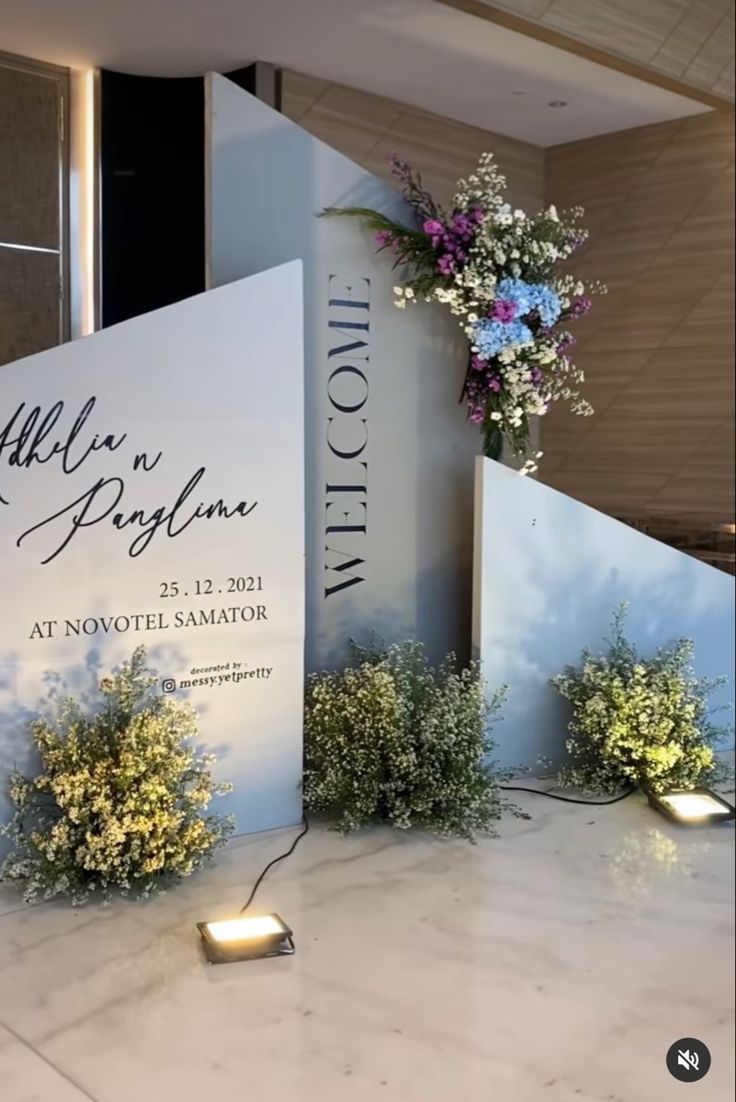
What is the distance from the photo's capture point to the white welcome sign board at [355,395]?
371cm

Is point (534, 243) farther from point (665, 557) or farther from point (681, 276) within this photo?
point (681, 276)

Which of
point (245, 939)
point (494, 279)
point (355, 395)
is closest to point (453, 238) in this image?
point (494, 279)

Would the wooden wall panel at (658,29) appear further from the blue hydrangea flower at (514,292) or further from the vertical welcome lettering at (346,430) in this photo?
the vertical welcome lettering at (346,430)

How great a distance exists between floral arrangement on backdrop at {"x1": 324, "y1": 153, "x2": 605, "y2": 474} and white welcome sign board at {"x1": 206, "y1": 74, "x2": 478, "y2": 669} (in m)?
0.09

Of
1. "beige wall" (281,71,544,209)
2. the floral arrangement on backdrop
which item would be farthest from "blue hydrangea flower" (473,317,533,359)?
"beige wall" (281,71,544,209)

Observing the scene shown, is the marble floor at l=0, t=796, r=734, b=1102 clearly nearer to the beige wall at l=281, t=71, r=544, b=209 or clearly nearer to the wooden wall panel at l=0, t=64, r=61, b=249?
the wooden wall panel at l=0, t=64, r=61, b=249

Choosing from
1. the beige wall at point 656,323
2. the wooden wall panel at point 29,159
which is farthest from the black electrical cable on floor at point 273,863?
the beige wall at point 656,323

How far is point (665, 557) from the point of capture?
4.43m

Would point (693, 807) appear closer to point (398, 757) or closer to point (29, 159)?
point (398, 757)

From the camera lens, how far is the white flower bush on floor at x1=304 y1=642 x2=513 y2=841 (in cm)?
358

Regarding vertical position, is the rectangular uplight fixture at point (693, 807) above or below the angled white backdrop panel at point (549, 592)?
below

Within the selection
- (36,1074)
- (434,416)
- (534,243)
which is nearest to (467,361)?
(434,416)

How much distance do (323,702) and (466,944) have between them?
3.53 ft

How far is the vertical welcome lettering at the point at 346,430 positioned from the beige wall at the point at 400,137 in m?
1.53
